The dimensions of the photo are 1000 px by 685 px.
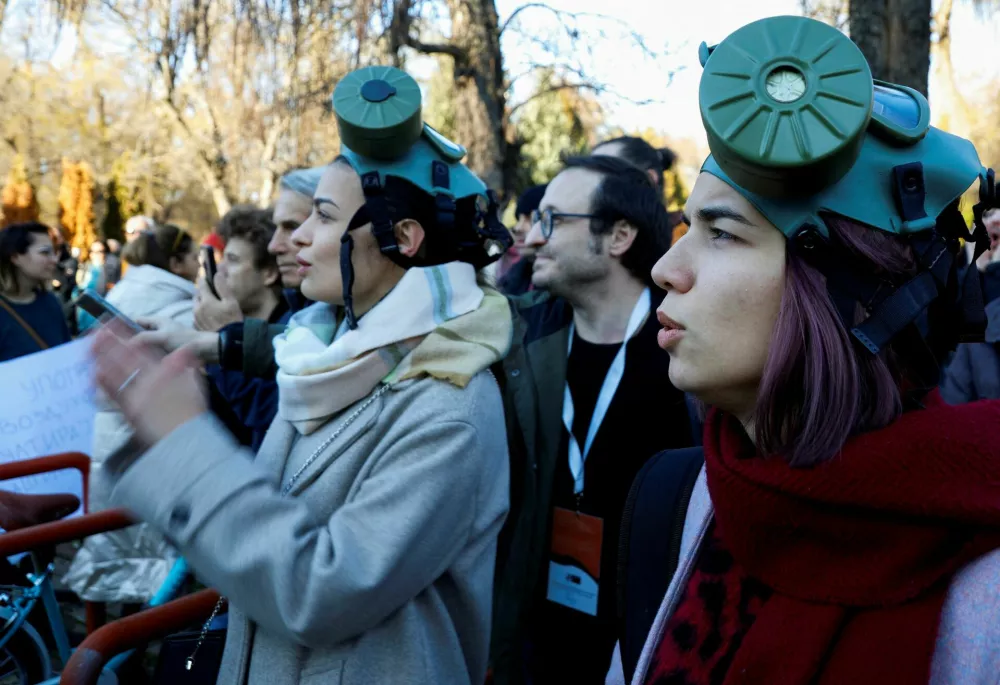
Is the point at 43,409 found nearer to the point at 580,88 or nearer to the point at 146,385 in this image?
the point at 146,385

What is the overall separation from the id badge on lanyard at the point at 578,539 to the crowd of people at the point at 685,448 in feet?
0.82

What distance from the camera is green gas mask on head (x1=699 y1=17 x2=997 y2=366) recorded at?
1091mm

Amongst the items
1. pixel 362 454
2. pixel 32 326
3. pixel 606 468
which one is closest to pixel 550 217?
pixel 606 468

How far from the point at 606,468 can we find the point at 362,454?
4.15 feet

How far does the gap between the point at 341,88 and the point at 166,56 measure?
5344 mm

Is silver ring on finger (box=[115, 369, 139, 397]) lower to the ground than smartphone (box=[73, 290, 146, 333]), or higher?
lower

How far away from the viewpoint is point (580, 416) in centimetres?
293

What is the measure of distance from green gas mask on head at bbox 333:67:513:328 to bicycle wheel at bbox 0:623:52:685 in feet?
7.25

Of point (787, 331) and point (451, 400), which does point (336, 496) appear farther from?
point (787, 331)

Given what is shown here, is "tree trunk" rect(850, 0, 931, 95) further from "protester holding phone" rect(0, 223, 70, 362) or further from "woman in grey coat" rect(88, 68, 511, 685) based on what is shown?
"protester holding phone" rect(0, 223, 70, 362)

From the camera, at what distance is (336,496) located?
5.54 ft

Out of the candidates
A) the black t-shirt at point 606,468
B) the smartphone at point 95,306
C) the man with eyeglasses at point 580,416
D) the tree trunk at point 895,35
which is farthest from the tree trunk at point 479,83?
the smartphone at point 95,306

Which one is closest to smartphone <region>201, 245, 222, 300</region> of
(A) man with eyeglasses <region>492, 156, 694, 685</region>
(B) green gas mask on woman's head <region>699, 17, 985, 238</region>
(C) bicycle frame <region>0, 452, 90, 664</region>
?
(C) bicycle frame <region>0, 452, 90, 664</region>

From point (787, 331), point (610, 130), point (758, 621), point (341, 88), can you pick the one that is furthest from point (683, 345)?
point (610, 130)
